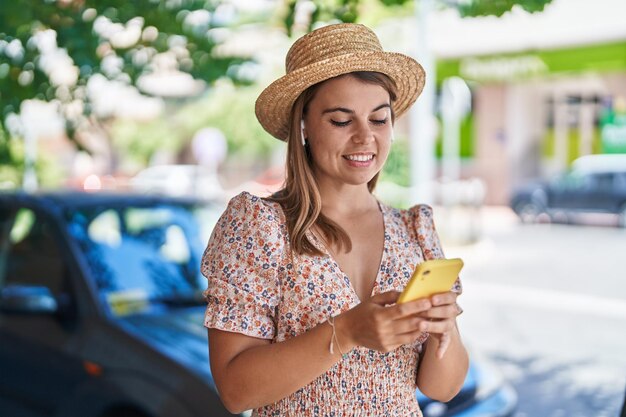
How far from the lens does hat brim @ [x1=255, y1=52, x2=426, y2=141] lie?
6.39 feet

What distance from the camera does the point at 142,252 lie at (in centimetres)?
434

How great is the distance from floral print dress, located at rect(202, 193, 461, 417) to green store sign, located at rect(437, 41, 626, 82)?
20.1 m

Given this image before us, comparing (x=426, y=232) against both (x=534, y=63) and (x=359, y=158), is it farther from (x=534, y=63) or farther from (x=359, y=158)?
(x=534, y=63)

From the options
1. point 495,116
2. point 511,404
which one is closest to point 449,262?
point 511,404

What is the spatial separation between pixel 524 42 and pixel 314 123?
2104 centimetres

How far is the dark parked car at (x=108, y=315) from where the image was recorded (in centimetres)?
353

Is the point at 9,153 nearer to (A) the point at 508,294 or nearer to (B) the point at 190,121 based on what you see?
(A) the point at 508,294

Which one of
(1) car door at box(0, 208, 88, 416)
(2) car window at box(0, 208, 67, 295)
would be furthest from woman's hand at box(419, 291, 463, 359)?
(2) car window at box(0, 208, 67, 295)

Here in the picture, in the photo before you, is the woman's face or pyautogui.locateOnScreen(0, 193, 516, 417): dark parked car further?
pyautogui.locateOnScreen(0, 193, 516, 417): dark parked car

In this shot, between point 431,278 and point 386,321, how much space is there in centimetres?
13

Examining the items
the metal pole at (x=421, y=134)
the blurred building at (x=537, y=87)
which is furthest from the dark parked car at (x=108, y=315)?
the blurred building at (x=537, y=87)

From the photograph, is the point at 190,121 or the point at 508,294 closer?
the point at 508,294

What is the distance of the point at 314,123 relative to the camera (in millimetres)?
1999

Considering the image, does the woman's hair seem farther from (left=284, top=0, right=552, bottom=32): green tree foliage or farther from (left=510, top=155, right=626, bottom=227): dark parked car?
(left=510, top=155, right=626, bottom=227): dark parked car
